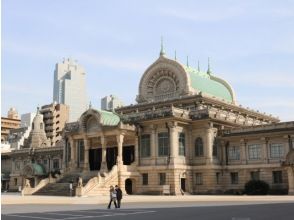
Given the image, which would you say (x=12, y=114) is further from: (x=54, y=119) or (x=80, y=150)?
(x=80, y=150)

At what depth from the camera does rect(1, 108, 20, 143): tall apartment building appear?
167000 millimetres

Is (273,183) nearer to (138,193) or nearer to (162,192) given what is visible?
(162,192)

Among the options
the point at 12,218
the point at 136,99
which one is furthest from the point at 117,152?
the point at 12,218

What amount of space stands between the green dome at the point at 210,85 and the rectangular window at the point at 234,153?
16307 mm

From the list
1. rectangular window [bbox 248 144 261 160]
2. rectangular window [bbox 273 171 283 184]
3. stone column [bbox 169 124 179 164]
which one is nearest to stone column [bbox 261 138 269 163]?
rectangular window [bbox 248 144 261 160]

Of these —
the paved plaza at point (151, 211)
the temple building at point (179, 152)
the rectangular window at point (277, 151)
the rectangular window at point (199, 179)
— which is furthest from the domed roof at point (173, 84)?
the paved plaza at point (151, 211)

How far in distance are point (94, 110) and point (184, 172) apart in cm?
1583

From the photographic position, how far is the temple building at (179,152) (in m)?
58.3

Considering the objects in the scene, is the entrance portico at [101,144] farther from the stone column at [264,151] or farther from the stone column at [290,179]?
the stone column at [290,179]

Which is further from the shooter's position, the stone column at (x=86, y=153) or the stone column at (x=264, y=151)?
the stone column at (x=86, y=153)

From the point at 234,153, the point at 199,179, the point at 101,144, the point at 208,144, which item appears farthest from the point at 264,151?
the point at 101,144

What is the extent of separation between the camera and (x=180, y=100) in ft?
237

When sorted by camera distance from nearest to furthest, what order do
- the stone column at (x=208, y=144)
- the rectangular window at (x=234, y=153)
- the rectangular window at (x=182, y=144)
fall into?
the stone column at (x=208, y=144) → the rectangular window at (x=234, y=153) → the rectangular window at (x=182, y=144)

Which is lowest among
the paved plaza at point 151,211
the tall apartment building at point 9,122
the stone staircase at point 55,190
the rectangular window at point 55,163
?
the paved plaza at point 151,211
